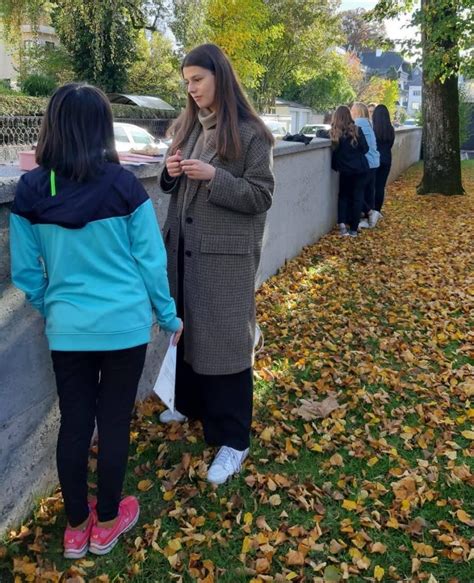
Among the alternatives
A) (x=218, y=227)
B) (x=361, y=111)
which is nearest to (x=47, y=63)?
(x=361, y=111)

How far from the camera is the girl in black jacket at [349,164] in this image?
8.16 meters

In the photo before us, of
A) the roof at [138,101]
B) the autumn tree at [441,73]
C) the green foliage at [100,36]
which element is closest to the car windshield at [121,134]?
the autumn tree at [441,73]

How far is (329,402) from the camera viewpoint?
158 inches

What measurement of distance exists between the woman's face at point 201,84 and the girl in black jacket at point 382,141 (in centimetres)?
704

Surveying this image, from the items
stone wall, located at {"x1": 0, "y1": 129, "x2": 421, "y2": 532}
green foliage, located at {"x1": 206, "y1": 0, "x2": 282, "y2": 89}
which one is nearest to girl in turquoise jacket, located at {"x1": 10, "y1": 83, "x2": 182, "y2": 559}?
stone wall, located at {"x1": 0, "y1": 129, "x2": 421, "y2": 532}

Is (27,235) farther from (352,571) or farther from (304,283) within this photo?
(304,283)

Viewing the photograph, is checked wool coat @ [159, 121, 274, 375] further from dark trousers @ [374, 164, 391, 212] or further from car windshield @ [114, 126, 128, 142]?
car windshield @ [114, 126, 128, 142]

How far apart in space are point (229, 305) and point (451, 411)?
1875mm

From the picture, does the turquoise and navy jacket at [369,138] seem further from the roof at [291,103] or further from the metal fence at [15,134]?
the roof at [291,103]

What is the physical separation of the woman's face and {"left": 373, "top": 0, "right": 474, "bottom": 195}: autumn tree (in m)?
8.99

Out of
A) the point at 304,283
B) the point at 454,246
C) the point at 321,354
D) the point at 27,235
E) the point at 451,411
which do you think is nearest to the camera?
the point at 27,235

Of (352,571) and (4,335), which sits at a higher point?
(4,335)

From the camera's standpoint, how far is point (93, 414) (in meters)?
2.43

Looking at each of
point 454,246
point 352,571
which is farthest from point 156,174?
point 454,246
